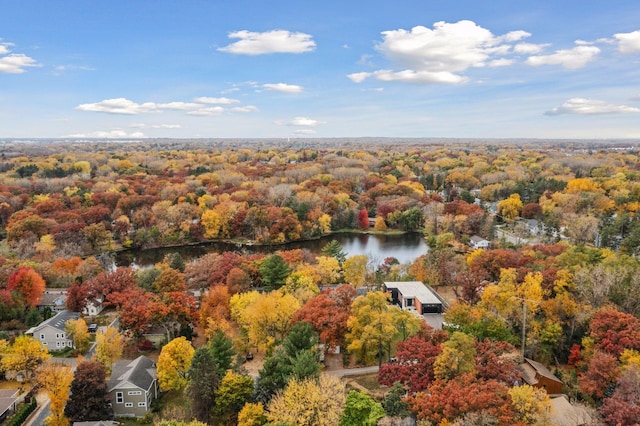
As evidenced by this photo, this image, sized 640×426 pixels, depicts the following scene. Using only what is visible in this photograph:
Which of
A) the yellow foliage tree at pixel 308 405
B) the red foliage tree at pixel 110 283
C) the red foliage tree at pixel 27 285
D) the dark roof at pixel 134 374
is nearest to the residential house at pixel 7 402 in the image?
the dark roof at pixel 134 374

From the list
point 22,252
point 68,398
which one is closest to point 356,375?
point 68,398

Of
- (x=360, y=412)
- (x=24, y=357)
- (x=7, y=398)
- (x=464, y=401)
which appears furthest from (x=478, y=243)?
(x=7, y=398)

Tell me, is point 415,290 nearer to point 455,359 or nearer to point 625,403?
point 455,359

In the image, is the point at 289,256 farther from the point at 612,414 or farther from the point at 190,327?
the point at 612,414

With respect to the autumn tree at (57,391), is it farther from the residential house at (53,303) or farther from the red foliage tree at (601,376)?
the red foliage tree at (601,376)

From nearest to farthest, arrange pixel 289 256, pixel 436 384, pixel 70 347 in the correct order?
pixel 436 384 < pixel 70 347 < pixel 289 256

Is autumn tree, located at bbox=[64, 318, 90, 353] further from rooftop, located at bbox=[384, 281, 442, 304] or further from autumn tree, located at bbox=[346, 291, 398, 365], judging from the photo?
rooftop, located at bbox=[384, 281, 442, 304]

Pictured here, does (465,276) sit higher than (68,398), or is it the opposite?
(465,276)
